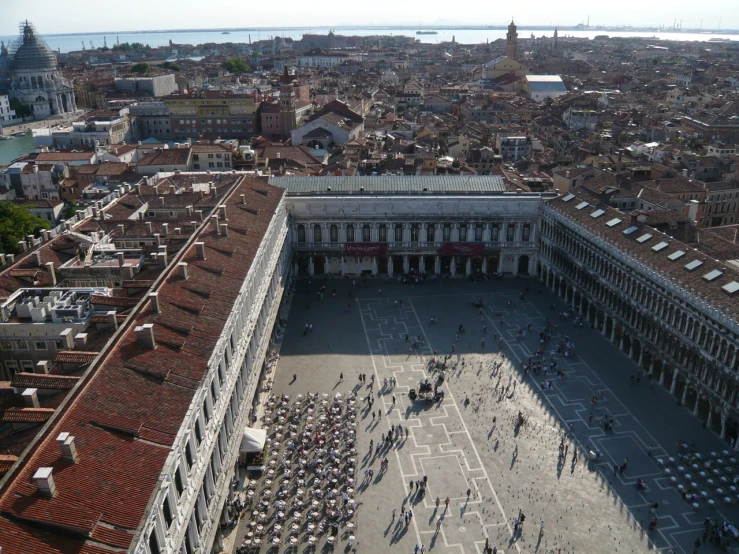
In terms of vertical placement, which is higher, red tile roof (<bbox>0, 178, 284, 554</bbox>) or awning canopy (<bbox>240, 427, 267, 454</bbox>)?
red tile roof (<bbox>0, 178, 284, 554</bbox>)

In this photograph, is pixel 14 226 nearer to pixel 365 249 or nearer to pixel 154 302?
pixel 365 249

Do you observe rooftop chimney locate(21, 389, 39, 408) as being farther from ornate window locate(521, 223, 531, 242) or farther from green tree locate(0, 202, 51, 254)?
ornate window locate(521, 223, 531, 242)

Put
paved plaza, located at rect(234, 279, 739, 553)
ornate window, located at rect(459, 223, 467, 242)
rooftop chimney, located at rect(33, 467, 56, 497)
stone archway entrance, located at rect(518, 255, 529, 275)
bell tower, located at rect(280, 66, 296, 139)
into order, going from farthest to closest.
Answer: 1. bell tower, located at rect(280, 66, 296, 139)
2. stone archway entrance, located at rect(518, 255, 529, 275)
3. ornate window, located at rect(459, 223, 467, 242)
4. paved plaza, located at rect(234, 279, 739, 553)
5. rooftop chimney, located at rect(33, 467, 56, 497)

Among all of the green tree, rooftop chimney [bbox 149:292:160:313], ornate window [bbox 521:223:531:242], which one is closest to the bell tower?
the green tree

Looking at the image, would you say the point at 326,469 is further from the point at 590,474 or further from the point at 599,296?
the point at 599,296

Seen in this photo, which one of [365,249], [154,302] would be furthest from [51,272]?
[365,249]

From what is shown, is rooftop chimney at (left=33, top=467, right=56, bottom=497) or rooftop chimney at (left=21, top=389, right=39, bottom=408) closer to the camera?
rooftop chimney at (left=33, top=467, right=56, bottom=497)
